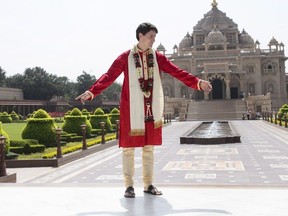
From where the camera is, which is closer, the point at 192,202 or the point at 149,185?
the point at 192,202

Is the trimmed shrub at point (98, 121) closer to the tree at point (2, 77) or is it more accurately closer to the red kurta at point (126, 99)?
the red kurta at point (126, 99)

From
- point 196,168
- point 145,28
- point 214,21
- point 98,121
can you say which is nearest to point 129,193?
Answer: point 145,28

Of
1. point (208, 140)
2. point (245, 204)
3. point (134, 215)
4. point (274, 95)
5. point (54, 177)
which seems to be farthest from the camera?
point (274, 95)

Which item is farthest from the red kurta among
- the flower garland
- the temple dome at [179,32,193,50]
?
the temple dome at [179,32,193,50]

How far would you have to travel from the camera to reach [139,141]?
5.29m

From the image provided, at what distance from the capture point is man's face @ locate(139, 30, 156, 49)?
543 cm

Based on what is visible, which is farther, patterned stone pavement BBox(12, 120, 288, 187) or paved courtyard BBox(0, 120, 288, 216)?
patterned stone pavement BBox(12, 120, 288, 187)

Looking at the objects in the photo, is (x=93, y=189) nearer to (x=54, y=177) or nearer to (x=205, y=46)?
(x=54, y=177)

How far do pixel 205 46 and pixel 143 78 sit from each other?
194 ft

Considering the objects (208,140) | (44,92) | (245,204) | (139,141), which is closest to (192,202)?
(245,204)

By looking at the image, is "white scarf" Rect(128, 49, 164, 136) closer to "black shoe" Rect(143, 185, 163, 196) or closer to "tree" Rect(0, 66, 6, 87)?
"black shoe" Rect(143, 185, 163, 196)

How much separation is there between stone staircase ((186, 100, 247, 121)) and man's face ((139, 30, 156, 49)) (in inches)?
1637

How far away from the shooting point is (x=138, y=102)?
536cm

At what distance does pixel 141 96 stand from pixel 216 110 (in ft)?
146
